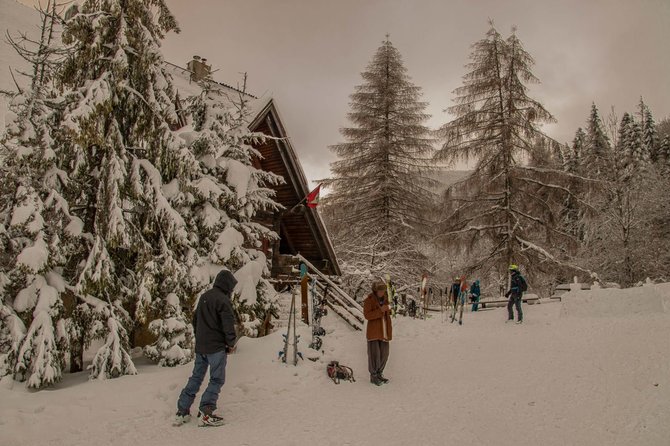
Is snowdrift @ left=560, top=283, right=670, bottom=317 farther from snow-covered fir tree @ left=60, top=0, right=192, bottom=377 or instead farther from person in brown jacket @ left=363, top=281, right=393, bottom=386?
snow-covered fir tree @ left=60, top=0, right=192, bottom=377

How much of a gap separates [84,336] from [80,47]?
564 cm

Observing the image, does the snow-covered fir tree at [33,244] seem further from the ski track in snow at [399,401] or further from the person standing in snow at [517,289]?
the person standing in snow at [517,289]

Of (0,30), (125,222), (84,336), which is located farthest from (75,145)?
(0,30)

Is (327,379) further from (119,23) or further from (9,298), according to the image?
(119,23)

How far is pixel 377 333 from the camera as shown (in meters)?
7.35

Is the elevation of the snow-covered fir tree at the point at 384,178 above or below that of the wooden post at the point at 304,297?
above

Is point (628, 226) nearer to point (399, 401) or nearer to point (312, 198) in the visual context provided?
point (312, 198)

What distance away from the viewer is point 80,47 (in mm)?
7867

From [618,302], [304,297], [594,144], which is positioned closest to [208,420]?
[304,297]

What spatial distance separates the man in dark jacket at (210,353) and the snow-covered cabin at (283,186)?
7.51m

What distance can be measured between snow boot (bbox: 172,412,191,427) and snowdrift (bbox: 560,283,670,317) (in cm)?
1264

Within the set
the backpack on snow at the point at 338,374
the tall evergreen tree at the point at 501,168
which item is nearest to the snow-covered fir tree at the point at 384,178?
the tall evergreen tree at the point at 501,168

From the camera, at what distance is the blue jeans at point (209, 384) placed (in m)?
5.21

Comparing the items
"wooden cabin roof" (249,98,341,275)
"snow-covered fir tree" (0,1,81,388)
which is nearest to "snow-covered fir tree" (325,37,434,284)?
"wooden cabin roof" (249,98,341,275)
